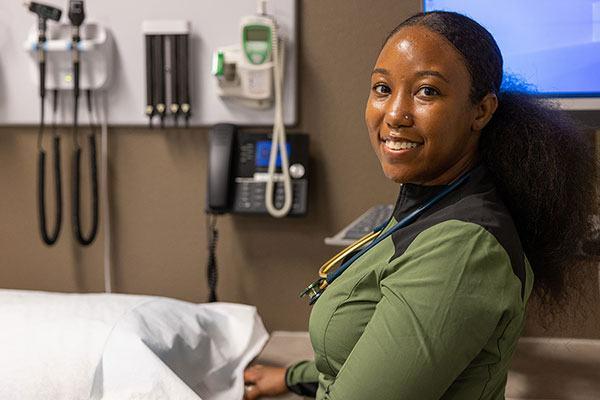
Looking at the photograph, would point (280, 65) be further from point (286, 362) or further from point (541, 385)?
point (541, 385)

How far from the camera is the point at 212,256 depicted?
1.81 m

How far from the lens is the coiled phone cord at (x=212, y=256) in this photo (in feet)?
5.94

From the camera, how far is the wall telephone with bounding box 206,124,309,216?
1.71 meters

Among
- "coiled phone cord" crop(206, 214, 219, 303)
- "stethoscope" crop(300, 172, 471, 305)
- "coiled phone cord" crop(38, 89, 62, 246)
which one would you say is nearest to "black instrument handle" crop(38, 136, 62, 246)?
"coiled phone cord" crop(38, 89, 62, 246)

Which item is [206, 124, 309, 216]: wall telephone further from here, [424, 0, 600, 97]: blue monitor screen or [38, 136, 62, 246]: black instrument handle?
[424, 0, 600, 97]: blue monitor screen

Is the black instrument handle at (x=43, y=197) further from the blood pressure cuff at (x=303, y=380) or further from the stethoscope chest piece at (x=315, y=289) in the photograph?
the stethoscope chest piece at (x=315, y=289)

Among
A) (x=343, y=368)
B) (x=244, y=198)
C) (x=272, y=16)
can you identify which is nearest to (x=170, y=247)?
(x=244, y=198)

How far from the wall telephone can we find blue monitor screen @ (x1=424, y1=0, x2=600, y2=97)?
1.56 ft

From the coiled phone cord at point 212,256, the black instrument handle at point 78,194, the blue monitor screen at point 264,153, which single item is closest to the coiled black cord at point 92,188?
the black instrument handle at point 78,194

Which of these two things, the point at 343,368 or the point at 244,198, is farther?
the point at 244,198

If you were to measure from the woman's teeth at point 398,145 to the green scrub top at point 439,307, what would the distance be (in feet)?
0.26

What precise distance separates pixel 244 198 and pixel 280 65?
283 mm

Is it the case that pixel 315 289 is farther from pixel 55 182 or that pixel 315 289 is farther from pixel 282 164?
pixel 55 182

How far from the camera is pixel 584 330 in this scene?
166cm
